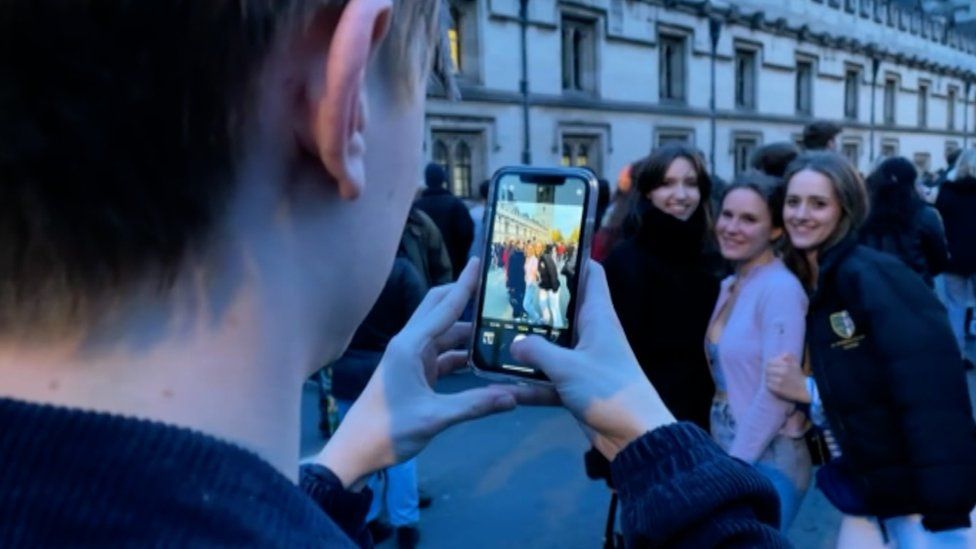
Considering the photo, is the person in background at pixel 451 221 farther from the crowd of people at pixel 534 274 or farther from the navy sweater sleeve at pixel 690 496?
the navy sweater sleeve at pixel 690 496

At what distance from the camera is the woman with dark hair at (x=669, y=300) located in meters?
3.20

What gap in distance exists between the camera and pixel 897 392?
7.60ft

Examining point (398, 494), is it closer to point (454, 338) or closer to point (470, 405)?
point (454, 338)

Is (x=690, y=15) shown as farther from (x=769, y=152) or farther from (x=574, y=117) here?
(x=769, y=152)

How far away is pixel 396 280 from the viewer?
13.7 feet

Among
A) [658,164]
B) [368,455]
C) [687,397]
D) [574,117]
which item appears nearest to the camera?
[368,455]

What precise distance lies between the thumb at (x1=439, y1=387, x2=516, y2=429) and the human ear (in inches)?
25.5

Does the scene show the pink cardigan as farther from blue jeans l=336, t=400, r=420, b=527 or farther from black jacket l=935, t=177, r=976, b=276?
black jacket l=935, t=177, r=976, b=276

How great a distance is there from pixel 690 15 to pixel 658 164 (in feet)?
46.2

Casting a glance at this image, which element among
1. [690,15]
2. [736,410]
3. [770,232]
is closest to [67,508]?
[736,410]

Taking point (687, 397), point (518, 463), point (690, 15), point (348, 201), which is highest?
point (690, 15)

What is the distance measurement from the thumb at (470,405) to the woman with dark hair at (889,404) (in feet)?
5.02

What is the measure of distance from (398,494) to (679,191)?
6.20 ft

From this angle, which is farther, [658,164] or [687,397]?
[658,164]
